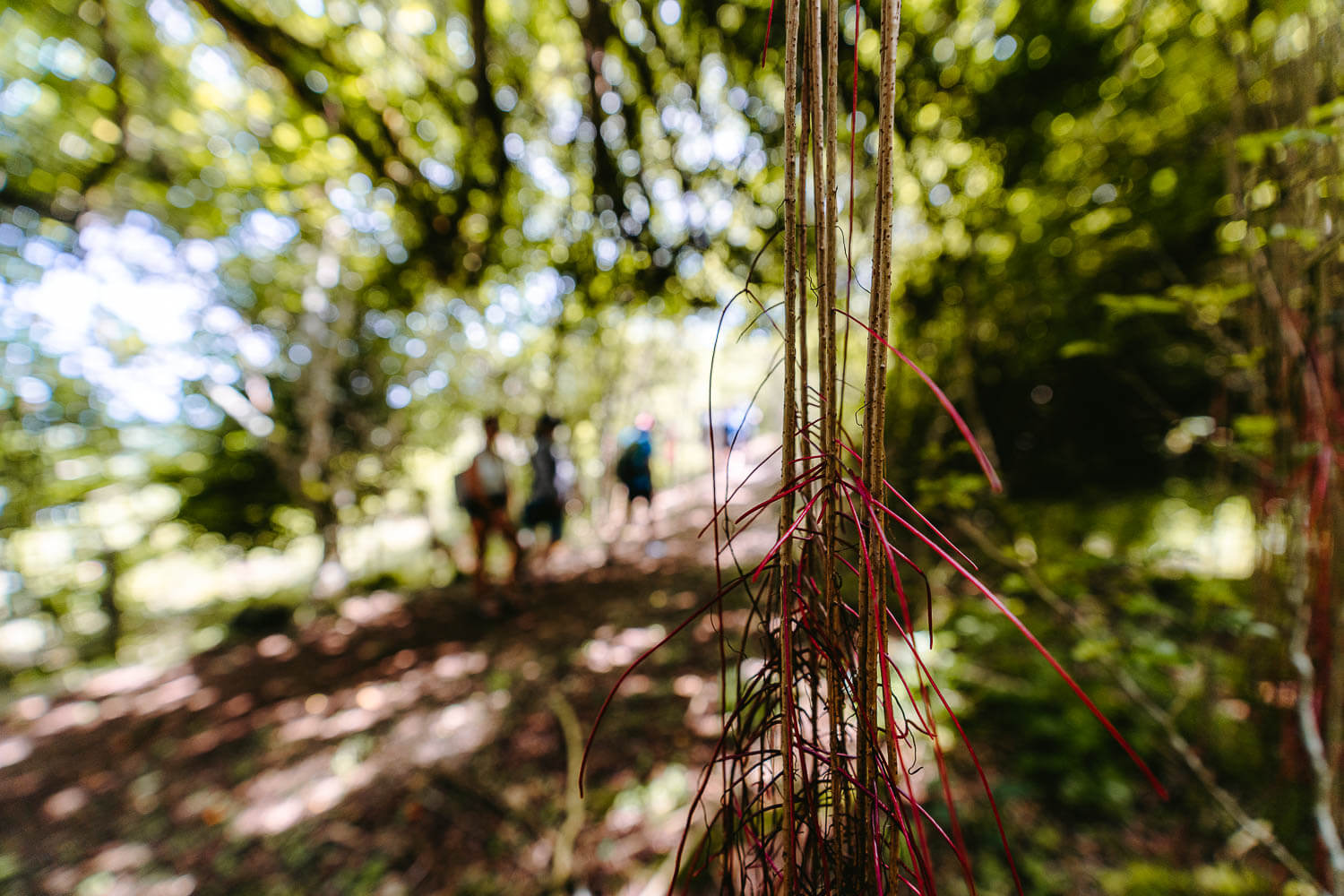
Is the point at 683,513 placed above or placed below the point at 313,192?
below

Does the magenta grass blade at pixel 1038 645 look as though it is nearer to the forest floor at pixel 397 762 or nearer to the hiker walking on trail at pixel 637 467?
the forest floor at pixel 397 762

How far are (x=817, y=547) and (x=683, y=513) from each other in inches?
313

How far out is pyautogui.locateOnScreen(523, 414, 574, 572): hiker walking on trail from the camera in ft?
16.5

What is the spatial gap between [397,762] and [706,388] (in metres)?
3.21

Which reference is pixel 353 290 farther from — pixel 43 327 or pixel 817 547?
pixel 817 547

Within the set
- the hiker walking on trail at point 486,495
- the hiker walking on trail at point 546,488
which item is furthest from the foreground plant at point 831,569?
the hiker walking on trail at point 546,488

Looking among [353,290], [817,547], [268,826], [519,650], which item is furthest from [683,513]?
[817,547]

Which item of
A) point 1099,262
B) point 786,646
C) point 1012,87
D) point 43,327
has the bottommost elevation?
point 786,646

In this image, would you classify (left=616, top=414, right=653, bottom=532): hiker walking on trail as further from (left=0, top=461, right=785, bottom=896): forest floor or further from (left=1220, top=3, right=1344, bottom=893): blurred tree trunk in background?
(left=1220, top=3, right=1344, bottom=893): blurred tree trunk in background

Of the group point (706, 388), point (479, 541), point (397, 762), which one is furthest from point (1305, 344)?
point (479, 541)

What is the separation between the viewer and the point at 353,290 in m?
6.00

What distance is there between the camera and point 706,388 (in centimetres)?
158

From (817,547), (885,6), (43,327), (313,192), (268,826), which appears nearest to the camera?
(885,6)

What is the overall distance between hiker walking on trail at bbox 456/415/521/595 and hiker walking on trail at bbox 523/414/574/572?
0.35 metres
